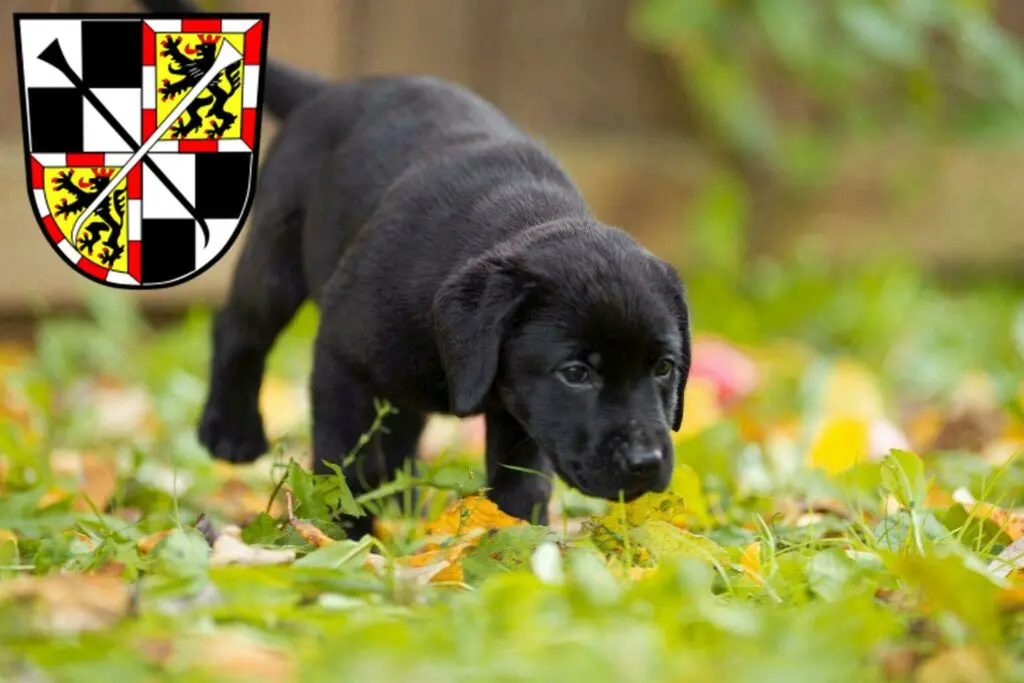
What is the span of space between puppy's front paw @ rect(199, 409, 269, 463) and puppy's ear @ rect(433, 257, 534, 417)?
1.18 m

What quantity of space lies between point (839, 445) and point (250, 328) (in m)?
1.65

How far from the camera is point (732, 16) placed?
6.55 meters

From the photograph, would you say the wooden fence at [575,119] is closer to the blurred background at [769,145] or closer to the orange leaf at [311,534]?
the blurred background at [769,145]

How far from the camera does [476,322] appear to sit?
2889mm

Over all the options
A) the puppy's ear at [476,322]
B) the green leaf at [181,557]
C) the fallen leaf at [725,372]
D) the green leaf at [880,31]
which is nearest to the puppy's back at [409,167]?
the puppy's ear at [476,322]

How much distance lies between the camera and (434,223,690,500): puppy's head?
2.79m

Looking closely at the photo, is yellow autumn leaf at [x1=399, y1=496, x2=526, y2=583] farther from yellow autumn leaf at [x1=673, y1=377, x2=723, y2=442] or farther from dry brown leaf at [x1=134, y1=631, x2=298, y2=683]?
yellow autumn leaf at [x1=673, y1=377, x2=723, y2=442]

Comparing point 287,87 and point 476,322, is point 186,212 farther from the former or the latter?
point 287,87

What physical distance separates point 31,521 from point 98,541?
0.39m

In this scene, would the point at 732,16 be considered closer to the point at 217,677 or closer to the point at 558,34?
the point at 558,34

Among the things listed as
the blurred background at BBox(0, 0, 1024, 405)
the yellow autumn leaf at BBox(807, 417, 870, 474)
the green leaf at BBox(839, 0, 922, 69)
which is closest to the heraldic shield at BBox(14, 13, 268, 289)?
the yellow autumn leaf at BBox(807, 417, 870, 474)

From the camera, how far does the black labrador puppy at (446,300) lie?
9.31 ft

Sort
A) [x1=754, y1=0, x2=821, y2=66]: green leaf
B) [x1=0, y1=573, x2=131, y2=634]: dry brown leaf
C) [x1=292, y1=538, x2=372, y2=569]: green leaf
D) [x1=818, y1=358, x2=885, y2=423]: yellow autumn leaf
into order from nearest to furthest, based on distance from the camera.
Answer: [x1=0, y1=573, x2=131, y2=634]: dry brown leaf, [x1=292, y1=538, x2=372, y2=569]: green leaf, [x1=818, y1=358, x2=885, y2=423]: yellow autumn leaf, [x1=754, y1=0, x2=821, y2=66]: green leaf

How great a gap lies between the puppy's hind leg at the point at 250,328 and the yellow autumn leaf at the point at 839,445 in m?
1.49
